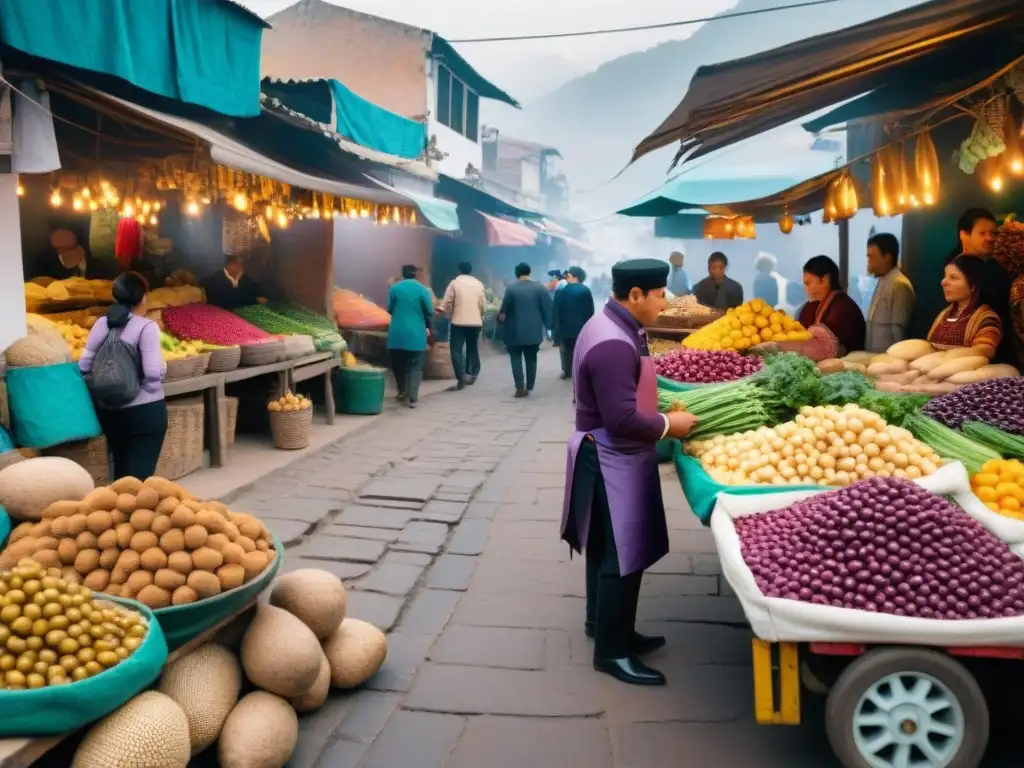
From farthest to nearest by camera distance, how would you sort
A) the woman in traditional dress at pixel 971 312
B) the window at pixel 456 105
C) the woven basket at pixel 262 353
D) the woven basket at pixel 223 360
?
the window at pixel 456 105 < the woven basket at pixel 262 353 < the woven basket at pixel 223 360 < the woman in traditional dress at pixel 971 312

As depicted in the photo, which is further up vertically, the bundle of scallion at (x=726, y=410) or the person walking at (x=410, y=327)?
the person walking at (x=410, y=327)

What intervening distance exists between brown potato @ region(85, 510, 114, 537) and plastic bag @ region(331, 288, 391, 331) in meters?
10.4

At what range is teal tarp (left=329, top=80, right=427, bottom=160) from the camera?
11617 mm

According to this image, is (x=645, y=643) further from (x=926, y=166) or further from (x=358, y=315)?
(x=358, y=315)

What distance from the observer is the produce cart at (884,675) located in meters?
2.84

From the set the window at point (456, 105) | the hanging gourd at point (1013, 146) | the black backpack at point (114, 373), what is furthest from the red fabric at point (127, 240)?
the window at point (456, 105)

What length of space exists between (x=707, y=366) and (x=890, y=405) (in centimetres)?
176

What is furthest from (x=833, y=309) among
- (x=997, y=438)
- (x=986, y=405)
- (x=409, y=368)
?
(x=409, y=368)

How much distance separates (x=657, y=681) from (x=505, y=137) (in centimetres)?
4373

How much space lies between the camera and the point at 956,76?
740 cm

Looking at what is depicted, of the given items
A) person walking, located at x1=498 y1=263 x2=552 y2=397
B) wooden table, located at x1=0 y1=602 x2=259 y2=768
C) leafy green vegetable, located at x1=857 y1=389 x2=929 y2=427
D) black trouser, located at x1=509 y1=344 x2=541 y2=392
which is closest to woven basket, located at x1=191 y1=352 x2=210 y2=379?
wooden table, located at x1=0 y1=602 x2=259 y2=768

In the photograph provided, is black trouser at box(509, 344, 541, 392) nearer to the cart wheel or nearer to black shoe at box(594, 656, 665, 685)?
black shoe at box(594, 656, 665, 685)

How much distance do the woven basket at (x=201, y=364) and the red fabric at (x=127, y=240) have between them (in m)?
2.87

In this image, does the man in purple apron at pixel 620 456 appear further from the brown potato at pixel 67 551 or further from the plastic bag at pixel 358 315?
the plastic bag at pixel 358 315
